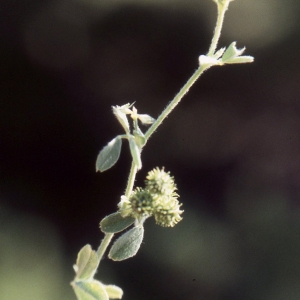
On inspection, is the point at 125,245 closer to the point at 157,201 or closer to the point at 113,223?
the point at 113,223

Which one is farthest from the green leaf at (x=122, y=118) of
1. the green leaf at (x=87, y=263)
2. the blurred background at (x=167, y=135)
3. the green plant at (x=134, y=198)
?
the blurred background at (x=167, y=135)

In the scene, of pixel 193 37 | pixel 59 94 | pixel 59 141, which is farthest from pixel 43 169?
pixel 193 37

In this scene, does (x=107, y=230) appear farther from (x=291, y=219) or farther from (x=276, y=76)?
(x=276, y=76)

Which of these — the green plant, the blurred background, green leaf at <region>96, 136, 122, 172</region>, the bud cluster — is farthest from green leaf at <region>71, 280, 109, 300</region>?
the blurred background

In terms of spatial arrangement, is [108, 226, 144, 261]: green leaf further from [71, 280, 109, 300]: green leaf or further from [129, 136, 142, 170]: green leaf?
[129, 136, 142, 170]: green leaf

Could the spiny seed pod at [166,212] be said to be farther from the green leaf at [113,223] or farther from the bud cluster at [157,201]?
the green leaf at [113,223]

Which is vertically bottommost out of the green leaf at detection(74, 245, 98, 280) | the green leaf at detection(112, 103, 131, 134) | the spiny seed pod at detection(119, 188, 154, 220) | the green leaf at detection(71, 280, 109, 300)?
the green leaf at detection(71, 280, 109, 300)

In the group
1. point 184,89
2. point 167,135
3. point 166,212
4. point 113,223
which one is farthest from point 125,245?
point 167,135
